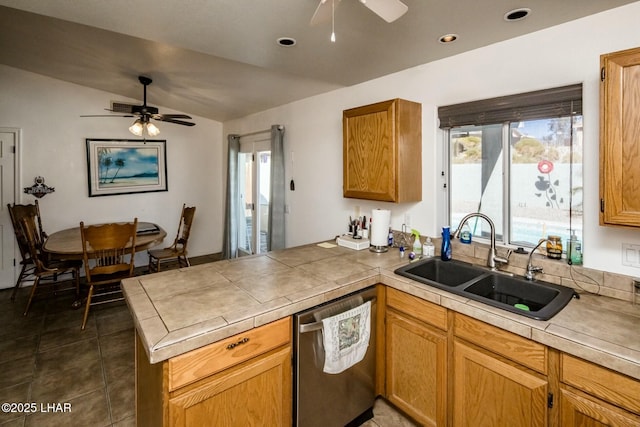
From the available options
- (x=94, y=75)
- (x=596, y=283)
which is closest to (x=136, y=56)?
(x=94, y=75)

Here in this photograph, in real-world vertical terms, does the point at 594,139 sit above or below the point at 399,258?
above

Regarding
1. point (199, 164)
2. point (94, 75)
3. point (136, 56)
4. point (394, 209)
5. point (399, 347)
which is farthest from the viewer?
point (199, 164)

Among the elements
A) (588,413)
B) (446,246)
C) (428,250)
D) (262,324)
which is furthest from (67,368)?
(588,413)

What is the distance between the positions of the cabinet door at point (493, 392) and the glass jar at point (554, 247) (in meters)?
0.78

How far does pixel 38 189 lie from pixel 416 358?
4.98 metres

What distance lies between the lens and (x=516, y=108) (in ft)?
6.37

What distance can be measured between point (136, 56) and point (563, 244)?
12.5ft

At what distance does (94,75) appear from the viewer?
384 cm

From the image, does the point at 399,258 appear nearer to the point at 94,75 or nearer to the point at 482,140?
the point at 482,140

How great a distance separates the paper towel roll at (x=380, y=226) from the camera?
2.45 meters

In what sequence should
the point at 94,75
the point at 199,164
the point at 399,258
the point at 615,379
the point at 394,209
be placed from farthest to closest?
the point at 199,164 < the point at 94,75 < the point at 394,209 < the point at 399,258 < the point at 615,379

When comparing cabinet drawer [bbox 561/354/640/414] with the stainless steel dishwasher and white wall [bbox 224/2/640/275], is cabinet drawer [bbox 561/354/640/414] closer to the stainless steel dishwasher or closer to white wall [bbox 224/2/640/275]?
white wall [bbox 224/2/640/275]

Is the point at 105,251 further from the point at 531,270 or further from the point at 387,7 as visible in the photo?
the point at 531,270

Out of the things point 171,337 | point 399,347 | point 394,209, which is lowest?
point 399,347
